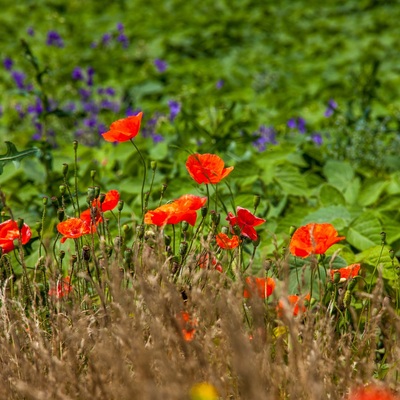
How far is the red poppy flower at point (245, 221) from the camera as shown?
2.02 metres

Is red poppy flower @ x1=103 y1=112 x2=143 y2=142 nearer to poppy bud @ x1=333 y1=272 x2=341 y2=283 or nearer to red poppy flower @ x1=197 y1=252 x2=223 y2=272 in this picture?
red poppy flower @ x1=197 y1=252 x2=223 y2=272

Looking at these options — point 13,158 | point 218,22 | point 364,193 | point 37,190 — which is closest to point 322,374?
point 13,158

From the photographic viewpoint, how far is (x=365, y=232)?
2607mm

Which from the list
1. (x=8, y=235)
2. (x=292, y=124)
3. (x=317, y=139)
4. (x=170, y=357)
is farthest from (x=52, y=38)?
(x=170, y=357)

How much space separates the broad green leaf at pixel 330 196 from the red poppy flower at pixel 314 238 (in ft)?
3.24

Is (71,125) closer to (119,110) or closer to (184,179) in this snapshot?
(119,110)

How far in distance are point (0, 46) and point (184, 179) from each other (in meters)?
6.34

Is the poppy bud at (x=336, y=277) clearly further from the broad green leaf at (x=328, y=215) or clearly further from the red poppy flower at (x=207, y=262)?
the broad green leaf at (x=328, y=215)

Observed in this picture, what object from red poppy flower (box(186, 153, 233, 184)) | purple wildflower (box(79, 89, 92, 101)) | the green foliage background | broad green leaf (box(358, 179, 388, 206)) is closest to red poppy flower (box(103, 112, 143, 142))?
red poppy flower (box(186, 153, 233, 184))

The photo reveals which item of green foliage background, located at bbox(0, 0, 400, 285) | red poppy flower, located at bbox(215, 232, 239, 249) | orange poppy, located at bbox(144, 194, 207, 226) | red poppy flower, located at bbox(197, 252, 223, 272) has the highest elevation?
→ orange poppy, located at bbox(144, 194, 207, 226)

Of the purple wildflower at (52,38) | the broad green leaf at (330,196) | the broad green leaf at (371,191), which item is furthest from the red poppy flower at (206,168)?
the purple wildflower at (52,38)

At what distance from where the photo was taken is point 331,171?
3213mm

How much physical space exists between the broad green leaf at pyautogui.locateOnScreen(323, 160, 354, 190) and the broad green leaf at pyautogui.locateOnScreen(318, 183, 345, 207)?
0.24 m

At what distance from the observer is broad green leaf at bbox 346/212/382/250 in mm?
2566
